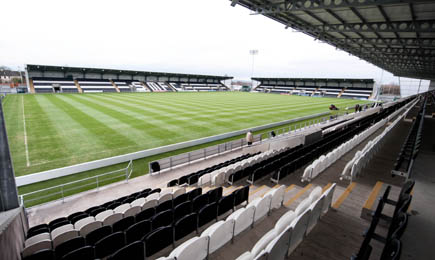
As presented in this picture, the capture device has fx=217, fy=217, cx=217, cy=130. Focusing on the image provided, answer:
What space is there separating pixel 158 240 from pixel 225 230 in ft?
3.33

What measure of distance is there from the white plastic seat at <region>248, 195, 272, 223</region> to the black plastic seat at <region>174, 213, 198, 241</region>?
41.3 inches

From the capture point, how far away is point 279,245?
8.00 feet

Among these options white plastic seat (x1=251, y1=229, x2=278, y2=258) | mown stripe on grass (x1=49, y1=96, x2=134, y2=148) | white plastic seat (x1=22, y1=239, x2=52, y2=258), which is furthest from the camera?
mown stripe on grass (x1=49, y1=96, x2=134, y2=148)

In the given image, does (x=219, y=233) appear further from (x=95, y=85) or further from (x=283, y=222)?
(x=95, y=85)

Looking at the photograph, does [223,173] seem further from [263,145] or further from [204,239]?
[263,145]

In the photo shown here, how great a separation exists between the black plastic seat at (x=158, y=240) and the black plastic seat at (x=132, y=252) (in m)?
0.13

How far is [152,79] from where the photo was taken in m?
64.9

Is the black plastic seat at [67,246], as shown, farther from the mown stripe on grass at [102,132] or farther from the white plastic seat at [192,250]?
the mown stripe on grass at [102,132]

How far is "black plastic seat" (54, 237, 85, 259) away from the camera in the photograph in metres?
3.11

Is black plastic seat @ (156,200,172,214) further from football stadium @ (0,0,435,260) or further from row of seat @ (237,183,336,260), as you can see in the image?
row of seat @ (237,183,336,260)

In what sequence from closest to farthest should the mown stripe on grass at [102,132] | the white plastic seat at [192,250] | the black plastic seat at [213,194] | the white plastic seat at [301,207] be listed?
the white plastic seat at [192,250]
the white plastic seat at [301,207]
the black plastic seat at [213,194]
the mown stripe on grass at [102,132]

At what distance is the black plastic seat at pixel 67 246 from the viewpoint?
10.2 ft

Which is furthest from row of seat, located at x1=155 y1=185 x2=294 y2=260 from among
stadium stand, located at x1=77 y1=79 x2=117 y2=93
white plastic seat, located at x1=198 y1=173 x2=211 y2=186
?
stadium stand, located at x1=77 y1=79 x2=117 y2=93

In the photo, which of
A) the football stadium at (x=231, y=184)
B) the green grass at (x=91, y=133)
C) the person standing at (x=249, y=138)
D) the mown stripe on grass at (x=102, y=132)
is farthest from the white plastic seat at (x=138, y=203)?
the mown stripe on grass at (x=102, y=132)
